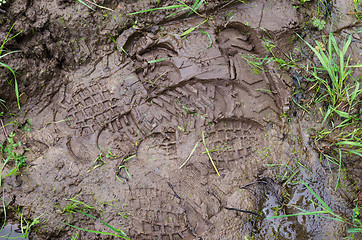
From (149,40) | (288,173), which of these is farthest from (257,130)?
(149,40)

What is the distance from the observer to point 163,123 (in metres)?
2.54

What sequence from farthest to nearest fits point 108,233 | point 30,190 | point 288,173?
point 288,173 → point 30,190 → point 108,233

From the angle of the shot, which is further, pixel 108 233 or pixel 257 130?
pixel 257 130

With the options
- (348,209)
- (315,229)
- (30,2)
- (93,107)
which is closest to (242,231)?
(315,229)

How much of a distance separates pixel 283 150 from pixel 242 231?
33.1 inches

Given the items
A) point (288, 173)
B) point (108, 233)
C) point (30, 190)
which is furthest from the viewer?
point (288, 173)

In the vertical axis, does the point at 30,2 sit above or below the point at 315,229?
above

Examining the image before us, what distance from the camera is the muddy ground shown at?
91.2 inches

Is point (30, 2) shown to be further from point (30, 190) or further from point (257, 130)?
point (257, 130)

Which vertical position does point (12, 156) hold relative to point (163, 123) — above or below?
Answer: above

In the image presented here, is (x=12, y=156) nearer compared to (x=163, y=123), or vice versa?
(x=12, y=156)

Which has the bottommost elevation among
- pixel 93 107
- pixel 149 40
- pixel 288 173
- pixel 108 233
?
pixel 288 173

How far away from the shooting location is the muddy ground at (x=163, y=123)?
2.32 m

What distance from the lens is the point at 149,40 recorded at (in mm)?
2580
